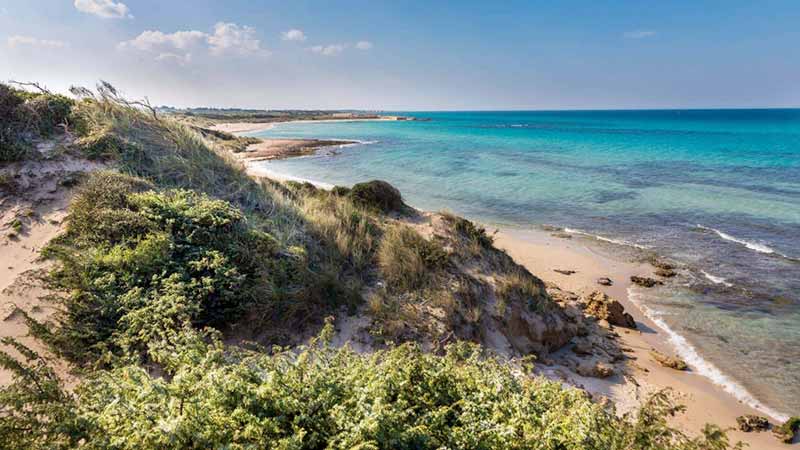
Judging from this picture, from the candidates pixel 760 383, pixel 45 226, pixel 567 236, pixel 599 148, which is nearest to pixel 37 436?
pixel 45 226

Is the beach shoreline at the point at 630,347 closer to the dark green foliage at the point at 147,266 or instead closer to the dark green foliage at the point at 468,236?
the dark green foliage at the point at 468,236

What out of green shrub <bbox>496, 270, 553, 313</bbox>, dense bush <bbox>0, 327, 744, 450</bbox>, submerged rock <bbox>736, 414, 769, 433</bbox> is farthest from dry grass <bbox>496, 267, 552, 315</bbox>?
dense bush <bbox>0, 327, 744, 450</bbox>

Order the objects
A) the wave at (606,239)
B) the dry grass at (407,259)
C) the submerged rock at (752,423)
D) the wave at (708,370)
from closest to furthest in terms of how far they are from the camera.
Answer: the submerged rock at (752,423) < the wave at (708,370) < the dry grass at (407,259) < the wave at (606,239)

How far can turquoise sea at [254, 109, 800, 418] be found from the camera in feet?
32.0

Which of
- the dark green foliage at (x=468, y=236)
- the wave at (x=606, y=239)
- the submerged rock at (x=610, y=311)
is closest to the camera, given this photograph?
the dark green foliage at (x=468, y=236)

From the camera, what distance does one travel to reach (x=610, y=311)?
10.8 metres

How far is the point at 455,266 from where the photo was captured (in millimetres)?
8938

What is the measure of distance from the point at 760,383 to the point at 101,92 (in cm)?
1730

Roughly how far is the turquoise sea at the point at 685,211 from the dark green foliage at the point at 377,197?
8.45 metres

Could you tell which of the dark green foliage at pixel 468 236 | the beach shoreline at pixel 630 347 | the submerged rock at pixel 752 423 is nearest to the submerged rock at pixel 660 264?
the beach shoreline at pixel 630 347

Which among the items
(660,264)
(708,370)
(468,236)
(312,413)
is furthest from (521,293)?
(660,264)

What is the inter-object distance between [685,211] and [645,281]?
1168cm

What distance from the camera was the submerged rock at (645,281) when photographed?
13.1m

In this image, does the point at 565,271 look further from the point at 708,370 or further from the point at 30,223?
the point at 30,223
